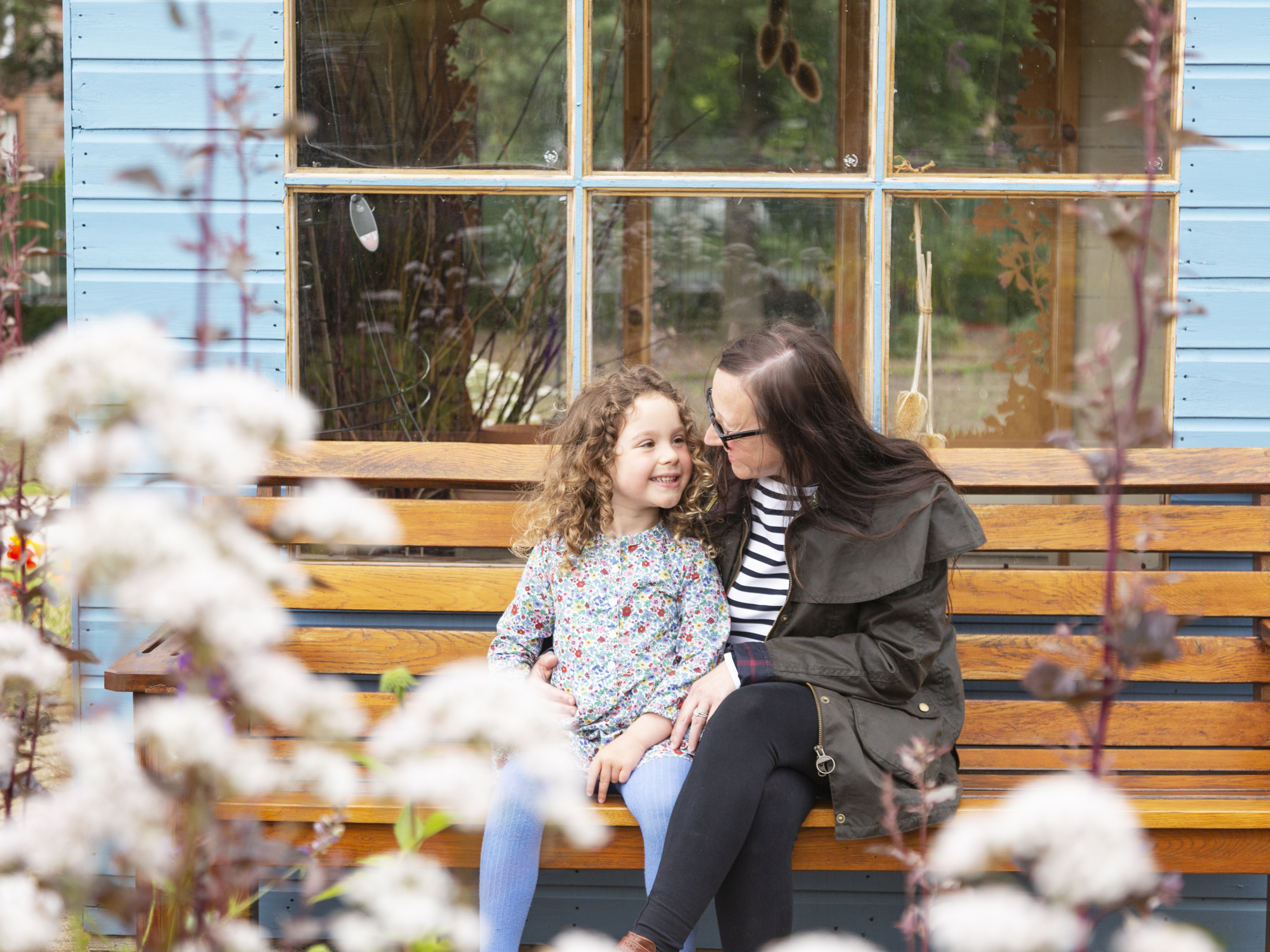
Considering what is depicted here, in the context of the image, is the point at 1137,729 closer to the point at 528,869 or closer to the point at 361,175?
the point at 528,869

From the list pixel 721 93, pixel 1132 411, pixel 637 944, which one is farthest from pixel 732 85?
pixel 1132 411

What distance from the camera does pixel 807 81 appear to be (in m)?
2.98

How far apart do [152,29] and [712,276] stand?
4.71ft

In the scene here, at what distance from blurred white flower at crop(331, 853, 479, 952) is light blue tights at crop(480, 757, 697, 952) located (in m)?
1.25

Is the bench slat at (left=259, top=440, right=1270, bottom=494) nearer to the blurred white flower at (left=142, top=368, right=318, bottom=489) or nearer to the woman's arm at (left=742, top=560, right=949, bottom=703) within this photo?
the woman's arm at (left=742, top=560, right=949, bottom=703)

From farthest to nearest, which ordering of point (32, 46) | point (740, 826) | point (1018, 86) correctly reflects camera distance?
1. point (32, 46)
2. point (1018, 86)
3. point (740, 826)

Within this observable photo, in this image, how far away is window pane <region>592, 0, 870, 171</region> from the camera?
2811mm

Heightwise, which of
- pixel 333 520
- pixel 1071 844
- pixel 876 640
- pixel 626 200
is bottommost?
pixel 876 640

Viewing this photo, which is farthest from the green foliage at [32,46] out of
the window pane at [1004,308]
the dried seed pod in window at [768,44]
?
the window pane at [1004,308]

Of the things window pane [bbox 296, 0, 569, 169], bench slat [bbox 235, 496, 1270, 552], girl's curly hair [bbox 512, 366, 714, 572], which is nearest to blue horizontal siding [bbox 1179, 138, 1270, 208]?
bench slat [bbox 235, 496, 1270, 552]

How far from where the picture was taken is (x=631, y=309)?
9.62ft

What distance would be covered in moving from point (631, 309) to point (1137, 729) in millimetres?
1529

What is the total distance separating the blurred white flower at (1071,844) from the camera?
56cm

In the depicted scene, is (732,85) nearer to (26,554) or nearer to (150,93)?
(150,93)
